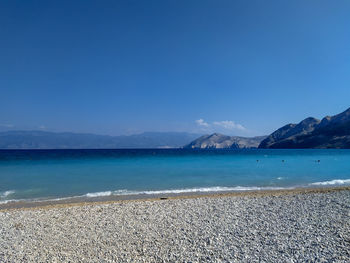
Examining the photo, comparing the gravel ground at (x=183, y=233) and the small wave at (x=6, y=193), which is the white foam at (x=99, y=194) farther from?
the small wave at (x=6, y=193)

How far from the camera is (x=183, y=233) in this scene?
8.39 metres

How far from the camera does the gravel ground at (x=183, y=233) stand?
6.62 meters

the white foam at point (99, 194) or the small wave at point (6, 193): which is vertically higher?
the small wave at point (6, 193)

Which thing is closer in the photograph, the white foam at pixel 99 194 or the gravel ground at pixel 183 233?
the gravel ground at pixel 183 233

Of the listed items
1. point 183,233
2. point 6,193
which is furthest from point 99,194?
point 183,233

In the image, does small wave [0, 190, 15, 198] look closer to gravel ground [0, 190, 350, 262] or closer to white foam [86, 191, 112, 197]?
white foam [86, 191, 112, 197]

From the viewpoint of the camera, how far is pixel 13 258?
21.8 feet

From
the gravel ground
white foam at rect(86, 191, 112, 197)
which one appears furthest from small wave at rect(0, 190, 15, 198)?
the gravel ground

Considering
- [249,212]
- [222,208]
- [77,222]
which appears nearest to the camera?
[77,222]

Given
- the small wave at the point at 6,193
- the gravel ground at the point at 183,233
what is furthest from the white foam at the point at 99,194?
the small wave at the point at 6,193

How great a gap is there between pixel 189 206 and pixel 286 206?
5162 mm

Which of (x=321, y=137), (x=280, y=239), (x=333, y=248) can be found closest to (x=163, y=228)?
→ (x=280, y=239)

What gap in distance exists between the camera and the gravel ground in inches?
261

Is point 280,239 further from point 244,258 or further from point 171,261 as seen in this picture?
point 171,261
